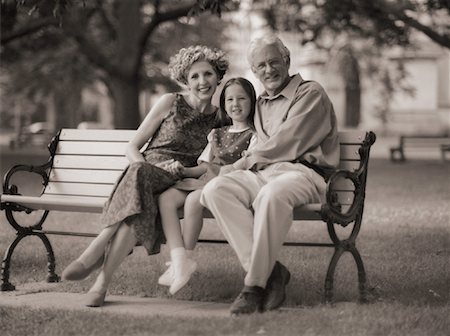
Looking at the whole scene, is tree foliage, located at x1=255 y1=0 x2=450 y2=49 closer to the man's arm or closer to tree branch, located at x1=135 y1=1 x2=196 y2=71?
tree branch, located at x1=135 y1=1 x2=196 y2=71


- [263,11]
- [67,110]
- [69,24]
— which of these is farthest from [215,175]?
[67,110]

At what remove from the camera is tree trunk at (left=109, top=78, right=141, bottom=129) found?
2050 centimetres

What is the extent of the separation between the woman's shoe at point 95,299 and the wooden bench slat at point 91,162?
4.69 ft

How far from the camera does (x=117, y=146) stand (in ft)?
22.6

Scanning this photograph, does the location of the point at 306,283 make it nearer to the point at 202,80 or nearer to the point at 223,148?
the point at 223,148

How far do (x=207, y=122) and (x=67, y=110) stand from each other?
42.3 meters

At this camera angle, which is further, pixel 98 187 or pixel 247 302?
pixel 98 187

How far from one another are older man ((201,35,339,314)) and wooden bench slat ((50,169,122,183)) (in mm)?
1338

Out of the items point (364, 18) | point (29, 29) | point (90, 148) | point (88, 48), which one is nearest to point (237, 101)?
point (90, 148)

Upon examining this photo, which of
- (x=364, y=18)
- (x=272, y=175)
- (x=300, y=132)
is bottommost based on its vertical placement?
(x=272, y=175)

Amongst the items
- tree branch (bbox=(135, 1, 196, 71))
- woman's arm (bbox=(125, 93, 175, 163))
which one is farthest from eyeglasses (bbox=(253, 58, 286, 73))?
tree branch (bbox=(135, 1, 196, 71))

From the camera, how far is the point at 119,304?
5.73 metres

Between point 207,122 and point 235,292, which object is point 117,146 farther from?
point 235,292

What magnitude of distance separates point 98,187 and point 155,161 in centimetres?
98
